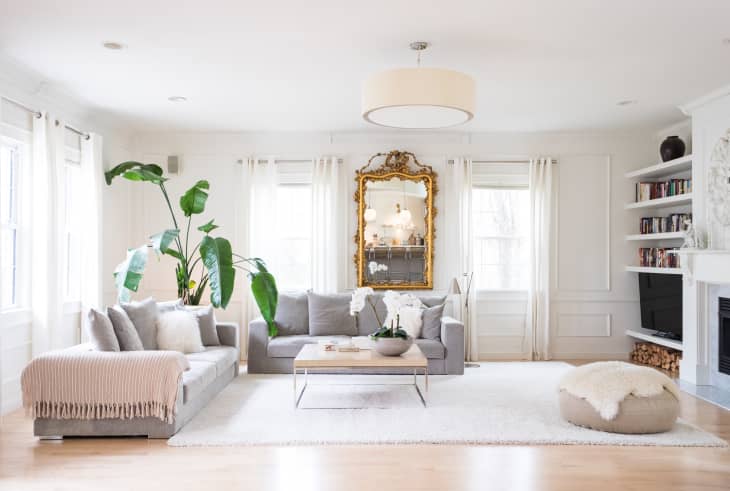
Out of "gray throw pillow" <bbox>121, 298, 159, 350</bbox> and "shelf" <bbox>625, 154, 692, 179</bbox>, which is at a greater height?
"shelf" <bbox>625, 154, 692, 179</bbox>

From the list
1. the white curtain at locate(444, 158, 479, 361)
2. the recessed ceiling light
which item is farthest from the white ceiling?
the white curtain at locate(444, 158, 479, 361)

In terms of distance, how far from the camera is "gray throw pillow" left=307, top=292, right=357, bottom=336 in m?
6.80

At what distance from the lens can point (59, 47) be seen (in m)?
4.53

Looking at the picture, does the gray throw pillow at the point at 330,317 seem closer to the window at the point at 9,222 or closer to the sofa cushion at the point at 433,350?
the sofa cushion at the point at 433,350

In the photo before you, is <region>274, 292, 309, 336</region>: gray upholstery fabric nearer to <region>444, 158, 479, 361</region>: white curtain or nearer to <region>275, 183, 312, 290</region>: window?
<region>275, 183, 312, 290</region>: window

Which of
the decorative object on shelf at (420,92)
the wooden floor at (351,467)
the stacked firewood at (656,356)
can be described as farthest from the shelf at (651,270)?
the decorative object on shelf at (420,92)

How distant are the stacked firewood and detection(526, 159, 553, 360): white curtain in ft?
3.28

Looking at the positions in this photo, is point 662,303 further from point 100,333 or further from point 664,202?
point 100,333

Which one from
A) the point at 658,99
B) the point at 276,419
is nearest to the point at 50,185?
the point at 276,419

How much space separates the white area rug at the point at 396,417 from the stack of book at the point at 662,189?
2.46 meters

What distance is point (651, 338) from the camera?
23.1 feet

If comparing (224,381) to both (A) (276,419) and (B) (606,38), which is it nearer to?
(A) (276,419)

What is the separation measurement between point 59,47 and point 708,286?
5.73 m

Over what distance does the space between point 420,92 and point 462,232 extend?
3.72 meters
